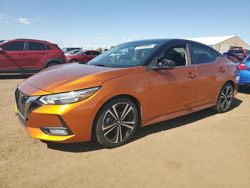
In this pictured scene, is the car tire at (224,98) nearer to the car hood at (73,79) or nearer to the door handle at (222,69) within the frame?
the door handle at (222,69)

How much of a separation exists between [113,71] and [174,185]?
1.71 metres

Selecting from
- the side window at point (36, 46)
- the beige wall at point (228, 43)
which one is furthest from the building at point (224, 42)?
the side window at point (36, 46)

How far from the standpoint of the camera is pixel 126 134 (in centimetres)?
378

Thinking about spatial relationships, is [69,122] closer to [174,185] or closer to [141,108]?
[141,108]

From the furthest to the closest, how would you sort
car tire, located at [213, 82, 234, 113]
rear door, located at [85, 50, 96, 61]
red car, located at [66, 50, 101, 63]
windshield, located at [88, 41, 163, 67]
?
rear door, located at [85, 50, 96, 61]
red car, located at [66, 50, 101, 63]
car tire, located at [213, 82, 234, 113]
windshield, located at [88, 41, 163, 67]

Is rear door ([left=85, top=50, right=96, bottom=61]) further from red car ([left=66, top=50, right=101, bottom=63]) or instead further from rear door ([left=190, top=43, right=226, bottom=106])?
rear door ([left=190, top=43, right=226, bottom=106])

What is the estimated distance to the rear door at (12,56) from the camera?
1037 cm

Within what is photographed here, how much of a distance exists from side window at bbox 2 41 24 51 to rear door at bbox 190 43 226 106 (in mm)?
8235

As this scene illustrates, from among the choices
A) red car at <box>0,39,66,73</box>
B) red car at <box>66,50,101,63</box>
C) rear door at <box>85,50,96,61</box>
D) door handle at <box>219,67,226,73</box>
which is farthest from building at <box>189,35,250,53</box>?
door handle at <box>219,67,226,73</box>

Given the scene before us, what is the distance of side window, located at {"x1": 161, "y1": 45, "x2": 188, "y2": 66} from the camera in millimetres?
4365

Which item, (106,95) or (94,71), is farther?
(94,71)

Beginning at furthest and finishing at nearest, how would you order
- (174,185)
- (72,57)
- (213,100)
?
(72,57)
(213,100)
(174,185)

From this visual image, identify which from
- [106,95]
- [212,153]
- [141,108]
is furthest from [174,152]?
[106,95]

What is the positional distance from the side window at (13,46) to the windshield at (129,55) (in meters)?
7.11
